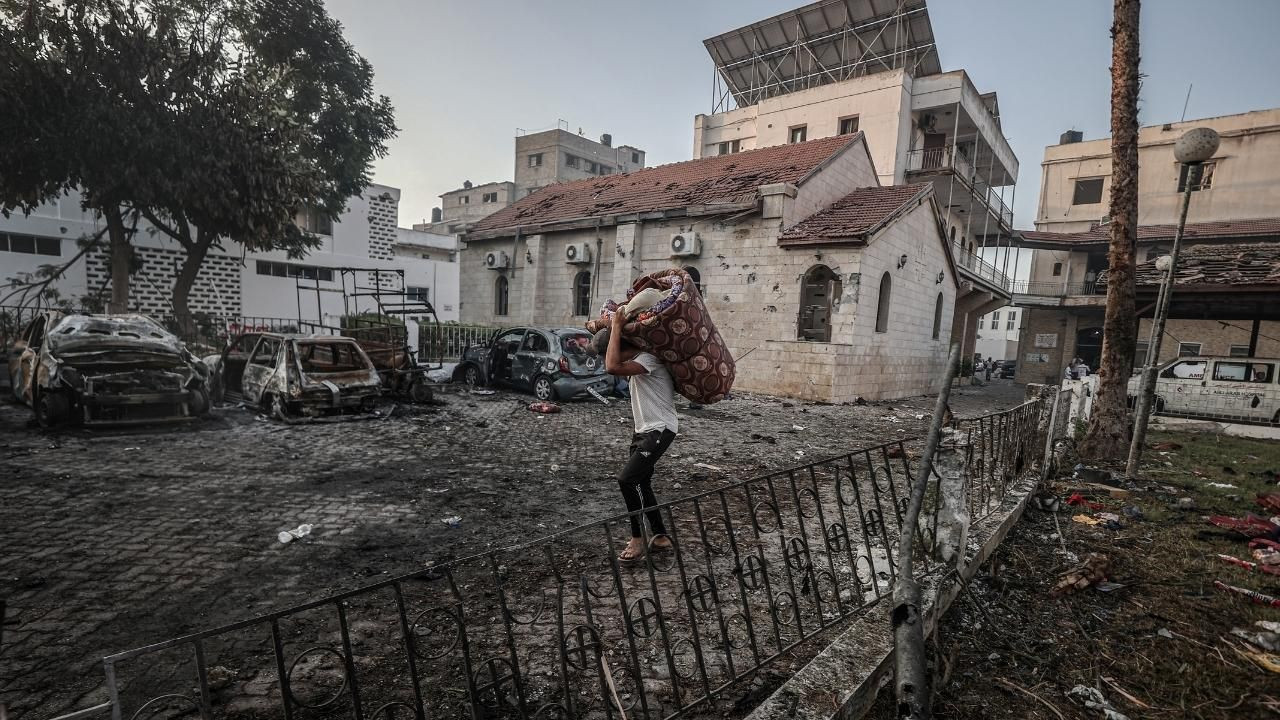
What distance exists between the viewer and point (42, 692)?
252 centimetres

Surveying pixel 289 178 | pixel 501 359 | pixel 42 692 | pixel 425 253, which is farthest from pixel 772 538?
pixel 425 253

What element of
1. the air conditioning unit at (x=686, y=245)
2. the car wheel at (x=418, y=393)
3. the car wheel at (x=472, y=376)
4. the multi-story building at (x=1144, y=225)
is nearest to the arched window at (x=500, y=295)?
the car wheel at (x=472, y=376)

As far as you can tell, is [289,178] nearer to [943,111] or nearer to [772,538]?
[772,538]

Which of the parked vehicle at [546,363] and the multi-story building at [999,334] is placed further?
the multi-story building at [999,334]

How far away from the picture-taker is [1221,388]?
1170 cm

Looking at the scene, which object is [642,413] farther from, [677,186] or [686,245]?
[677,186]

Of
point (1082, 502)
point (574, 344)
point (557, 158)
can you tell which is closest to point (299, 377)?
point (574, 344)

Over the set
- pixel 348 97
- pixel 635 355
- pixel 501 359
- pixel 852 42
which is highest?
pixel 852 42

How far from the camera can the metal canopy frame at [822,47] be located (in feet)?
76.1

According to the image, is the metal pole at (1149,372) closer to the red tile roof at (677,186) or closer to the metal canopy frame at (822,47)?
the red tile roof at (677,186)

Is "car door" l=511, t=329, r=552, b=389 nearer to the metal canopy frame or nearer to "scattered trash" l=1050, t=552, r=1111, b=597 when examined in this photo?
"scattered trash" l=1050, t=552, r=1111, b=597

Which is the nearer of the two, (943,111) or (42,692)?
(42,692)

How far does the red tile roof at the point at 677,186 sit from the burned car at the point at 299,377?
10.3 metres

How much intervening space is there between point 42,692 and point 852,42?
30010 millimetres
